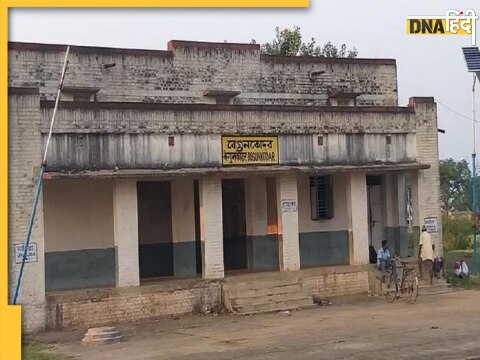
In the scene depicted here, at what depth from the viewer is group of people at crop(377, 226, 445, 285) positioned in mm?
17422

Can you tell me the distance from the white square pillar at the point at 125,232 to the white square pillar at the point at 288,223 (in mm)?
3784

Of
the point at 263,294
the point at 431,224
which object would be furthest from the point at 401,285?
the point at 263,294

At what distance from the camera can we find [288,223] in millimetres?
16891

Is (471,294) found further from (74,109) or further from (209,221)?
(74,109)

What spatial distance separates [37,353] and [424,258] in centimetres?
1055

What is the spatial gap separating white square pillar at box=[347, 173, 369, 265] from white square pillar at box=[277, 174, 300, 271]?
1.62m

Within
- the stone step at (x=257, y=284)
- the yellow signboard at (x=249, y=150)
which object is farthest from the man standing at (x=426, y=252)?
the yellow signboard at (x=249, y=150)

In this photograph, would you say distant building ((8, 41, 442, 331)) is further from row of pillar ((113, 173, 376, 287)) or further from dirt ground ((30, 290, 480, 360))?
dirt ground ((30, 290, 480, 360))

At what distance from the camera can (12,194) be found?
44.9 feet

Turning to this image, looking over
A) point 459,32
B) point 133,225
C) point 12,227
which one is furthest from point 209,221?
point 459,32

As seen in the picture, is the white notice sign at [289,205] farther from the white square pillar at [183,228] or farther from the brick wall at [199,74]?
the brick wall at [199,74]

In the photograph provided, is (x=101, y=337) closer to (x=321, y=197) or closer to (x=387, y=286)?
(x=387, y=286)

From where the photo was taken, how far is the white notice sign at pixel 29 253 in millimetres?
13672

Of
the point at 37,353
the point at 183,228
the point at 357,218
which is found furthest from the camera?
the point at 357,218
